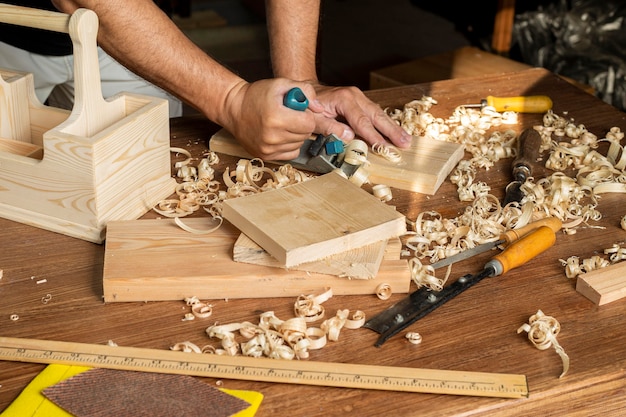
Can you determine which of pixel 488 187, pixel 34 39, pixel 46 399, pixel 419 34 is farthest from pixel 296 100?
pixel 419 34

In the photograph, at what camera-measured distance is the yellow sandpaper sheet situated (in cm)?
100

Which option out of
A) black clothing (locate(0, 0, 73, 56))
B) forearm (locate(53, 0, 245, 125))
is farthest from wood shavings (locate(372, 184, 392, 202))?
black clothing (locate(0, 0, 73, 56))

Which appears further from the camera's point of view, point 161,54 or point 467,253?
point 161,54

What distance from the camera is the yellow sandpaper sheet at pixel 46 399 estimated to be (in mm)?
1000

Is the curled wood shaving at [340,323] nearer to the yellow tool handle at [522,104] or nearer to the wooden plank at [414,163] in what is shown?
the wooden plank at [414,163]

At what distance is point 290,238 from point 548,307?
437mm

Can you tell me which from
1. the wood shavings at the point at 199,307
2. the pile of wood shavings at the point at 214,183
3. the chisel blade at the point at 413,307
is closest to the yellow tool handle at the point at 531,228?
the chisel blade at the point at 413,307

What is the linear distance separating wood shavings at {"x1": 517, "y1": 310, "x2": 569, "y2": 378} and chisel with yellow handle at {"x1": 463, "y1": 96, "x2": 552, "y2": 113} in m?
0.89

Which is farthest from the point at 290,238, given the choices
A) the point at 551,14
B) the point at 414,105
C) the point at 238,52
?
the point at 238,52

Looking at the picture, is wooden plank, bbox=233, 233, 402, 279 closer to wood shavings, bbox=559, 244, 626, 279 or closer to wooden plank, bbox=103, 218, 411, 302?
wooden plank, bbox=103, 218, 411, 302

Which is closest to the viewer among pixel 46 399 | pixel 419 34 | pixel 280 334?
pixel 46 399

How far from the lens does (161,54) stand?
1628 mm

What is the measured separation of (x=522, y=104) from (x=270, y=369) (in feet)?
3.91

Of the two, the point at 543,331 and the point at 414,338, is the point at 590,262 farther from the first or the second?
the point at 414,338
